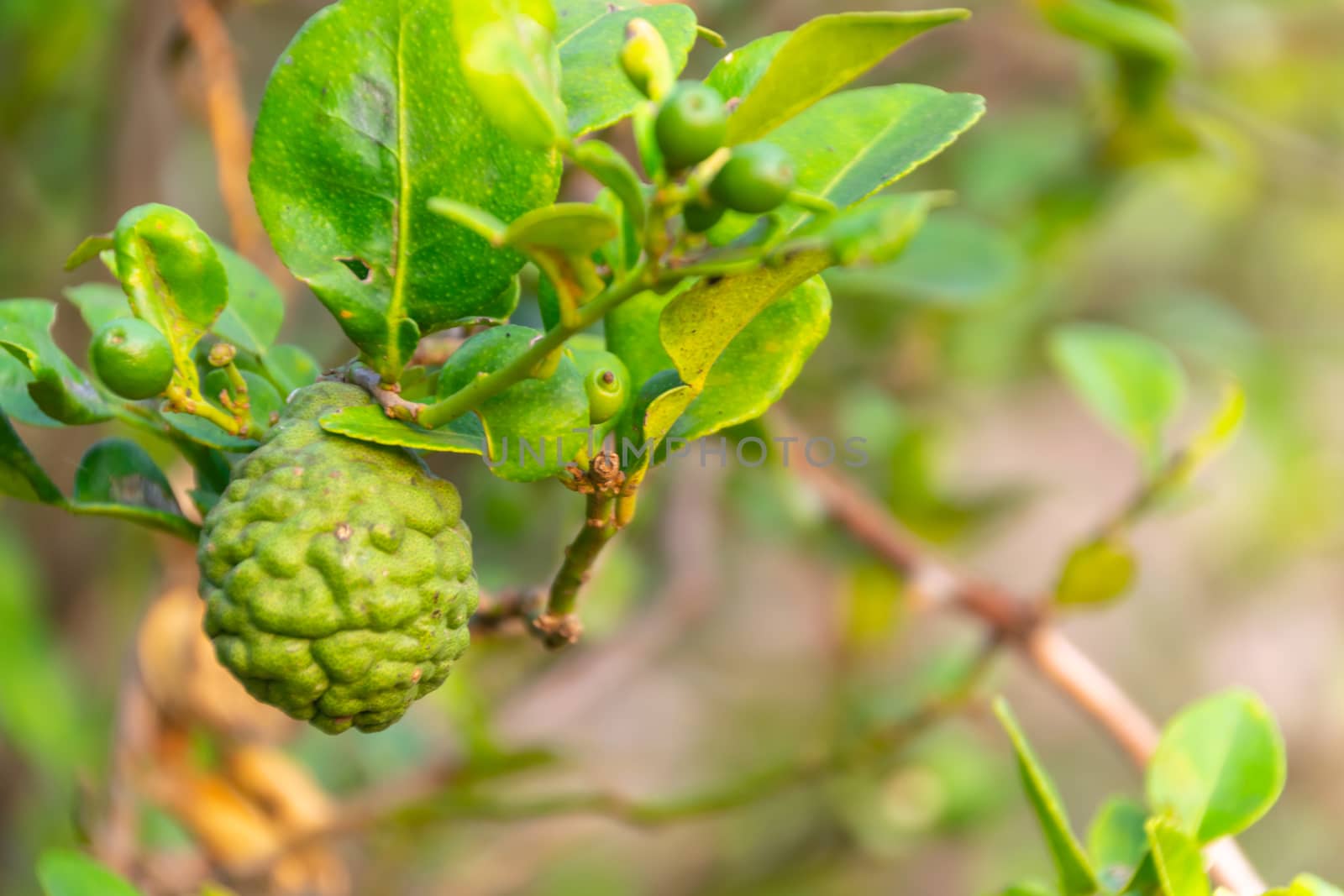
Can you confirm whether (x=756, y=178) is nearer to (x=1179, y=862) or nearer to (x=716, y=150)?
(x=716, y=150)

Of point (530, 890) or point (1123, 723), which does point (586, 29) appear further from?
point (530, 890)

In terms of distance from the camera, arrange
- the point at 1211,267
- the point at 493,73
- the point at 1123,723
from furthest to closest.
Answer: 1. the point at 1211,267
2. the point at 1123,723
3. the point at 493,73

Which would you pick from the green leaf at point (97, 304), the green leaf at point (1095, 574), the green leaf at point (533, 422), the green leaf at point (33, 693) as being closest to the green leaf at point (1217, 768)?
the green leaf at point (1095, 574)

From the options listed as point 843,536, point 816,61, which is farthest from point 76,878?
point 843,536

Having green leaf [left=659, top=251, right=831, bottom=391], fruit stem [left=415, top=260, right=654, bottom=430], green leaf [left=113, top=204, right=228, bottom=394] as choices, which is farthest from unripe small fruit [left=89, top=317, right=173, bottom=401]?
green leaf [left=659, top=251, right=831, bottom=391]

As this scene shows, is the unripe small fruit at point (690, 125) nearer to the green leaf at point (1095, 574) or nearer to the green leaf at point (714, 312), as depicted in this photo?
the green leaf at point (714, 312)

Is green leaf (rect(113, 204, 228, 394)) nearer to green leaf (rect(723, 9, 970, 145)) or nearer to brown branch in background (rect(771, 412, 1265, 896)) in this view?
green leaf (rect(723, 9, 970, 145))

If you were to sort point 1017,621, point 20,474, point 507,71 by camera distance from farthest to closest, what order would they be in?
point 1017,621
point 20,474
point 507,71

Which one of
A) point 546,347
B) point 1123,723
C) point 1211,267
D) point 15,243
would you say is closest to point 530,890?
point 15,243
